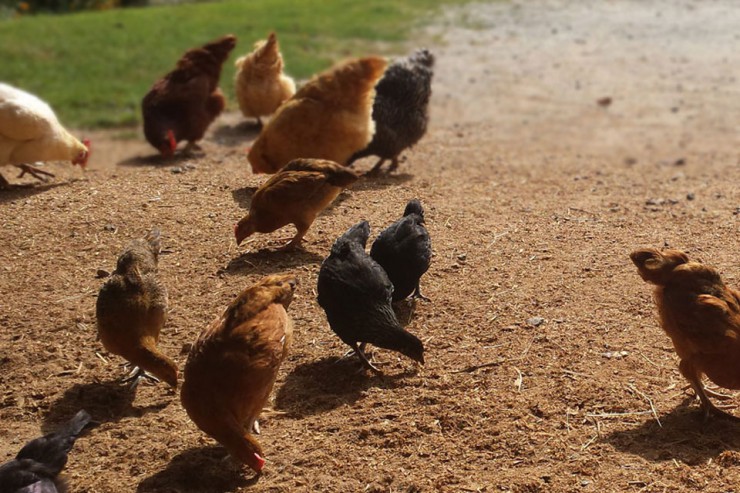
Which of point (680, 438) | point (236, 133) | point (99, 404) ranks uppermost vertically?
point (680, 438)

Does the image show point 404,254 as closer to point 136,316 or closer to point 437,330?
point 437,330

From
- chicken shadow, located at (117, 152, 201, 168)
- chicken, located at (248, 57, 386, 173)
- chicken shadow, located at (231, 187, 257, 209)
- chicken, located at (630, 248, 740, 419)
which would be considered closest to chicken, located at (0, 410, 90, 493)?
chicken, located at (630, 248, 740, 419)

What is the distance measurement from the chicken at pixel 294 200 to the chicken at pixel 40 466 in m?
2.55

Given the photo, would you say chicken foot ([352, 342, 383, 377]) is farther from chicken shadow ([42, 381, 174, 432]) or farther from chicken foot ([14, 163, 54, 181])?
chicken foot ([14, 163, 54, 181])

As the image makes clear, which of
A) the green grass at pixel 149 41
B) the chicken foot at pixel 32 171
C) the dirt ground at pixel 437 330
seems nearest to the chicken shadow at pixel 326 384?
the dirt ground at pixel 437 330

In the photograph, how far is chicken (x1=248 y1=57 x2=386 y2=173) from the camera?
8086 mm

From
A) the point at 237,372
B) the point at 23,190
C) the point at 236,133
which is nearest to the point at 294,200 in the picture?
the point at 237,372

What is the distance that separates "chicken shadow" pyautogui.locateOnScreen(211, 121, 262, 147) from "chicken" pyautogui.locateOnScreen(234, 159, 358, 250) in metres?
4.67

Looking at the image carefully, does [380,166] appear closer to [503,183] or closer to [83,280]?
[503,183]

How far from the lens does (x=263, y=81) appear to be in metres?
11.2

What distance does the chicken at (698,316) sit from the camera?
4.31 meters

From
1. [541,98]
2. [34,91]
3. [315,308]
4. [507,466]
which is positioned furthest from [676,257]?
[34,91]

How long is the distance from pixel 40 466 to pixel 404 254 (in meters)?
2.57

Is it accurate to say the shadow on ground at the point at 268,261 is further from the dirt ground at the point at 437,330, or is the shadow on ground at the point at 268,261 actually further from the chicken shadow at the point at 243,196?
the chicken shadow at the point at 243,196
